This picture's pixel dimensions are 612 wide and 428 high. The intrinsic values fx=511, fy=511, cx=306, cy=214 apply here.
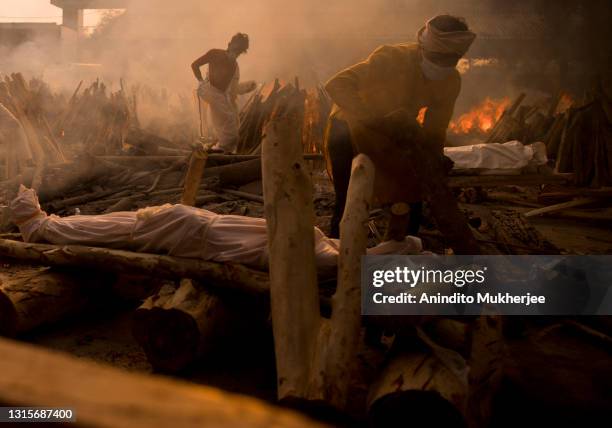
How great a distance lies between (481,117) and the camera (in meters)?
15.3

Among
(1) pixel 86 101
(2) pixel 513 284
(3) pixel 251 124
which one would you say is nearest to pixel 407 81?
(2) pixel 513 284

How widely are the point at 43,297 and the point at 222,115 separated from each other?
533 cm

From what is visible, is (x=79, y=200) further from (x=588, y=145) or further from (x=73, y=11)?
(x=73, y=11)

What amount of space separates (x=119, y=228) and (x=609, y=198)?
21.1 feet

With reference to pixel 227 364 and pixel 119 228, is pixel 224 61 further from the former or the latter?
pixel 227 364

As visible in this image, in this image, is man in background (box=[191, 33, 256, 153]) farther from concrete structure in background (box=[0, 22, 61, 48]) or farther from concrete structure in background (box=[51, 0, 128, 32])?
concrete structure in background (box=[0, 22, 61, 48])

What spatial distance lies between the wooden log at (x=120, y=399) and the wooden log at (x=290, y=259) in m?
1.56

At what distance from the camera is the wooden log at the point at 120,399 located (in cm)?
47

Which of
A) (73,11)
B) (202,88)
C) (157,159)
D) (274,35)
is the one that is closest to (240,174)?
(157,159)

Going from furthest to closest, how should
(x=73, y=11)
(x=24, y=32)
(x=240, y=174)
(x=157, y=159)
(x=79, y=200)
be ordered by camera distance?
(x=24, y=32), (x=73, y=11), (x=157, y=159), (x=240, y=174), (x=79, y=200)

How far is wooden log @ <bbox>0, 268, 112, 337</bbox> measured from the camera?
2.98m

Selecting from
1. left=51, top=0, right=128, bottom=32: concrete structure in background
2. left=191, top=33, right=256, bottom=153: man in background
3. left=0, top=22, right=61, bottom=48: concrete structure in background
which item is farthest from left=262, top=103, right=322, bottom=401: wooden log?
left=0, top=22, right=61, bottom=48: concrete structure in background

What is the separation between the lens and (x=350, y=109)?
10.7 ft

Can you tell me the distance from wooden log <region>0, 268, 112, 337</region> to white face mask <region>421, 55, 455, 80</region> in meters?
2.65
